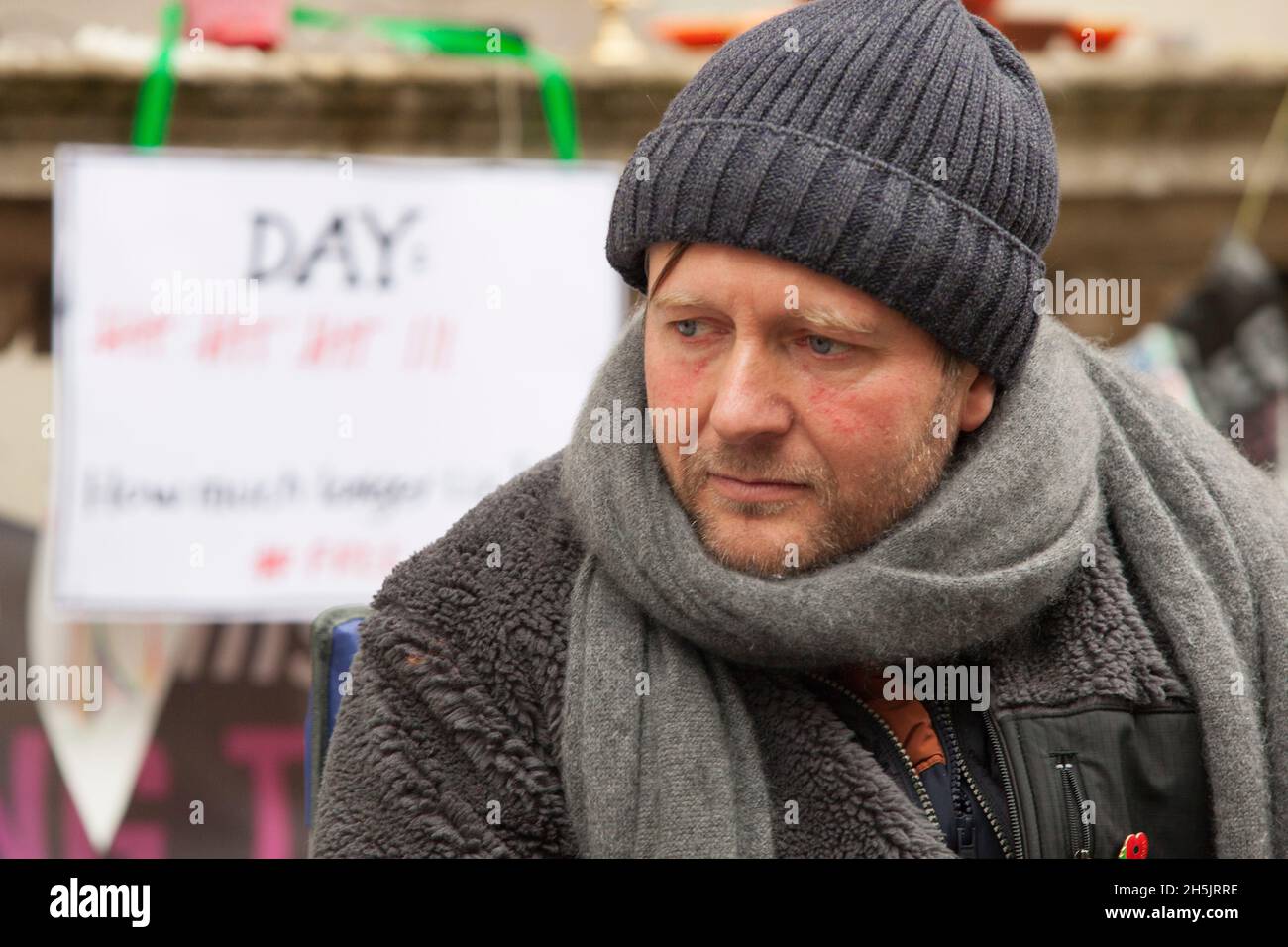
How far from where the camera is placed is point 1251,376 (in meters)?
3.62

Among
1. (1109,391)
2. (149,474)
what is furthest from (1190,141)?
(149,474)

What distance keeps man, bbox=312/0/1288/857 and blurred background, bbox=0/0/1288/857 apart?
5.10ft

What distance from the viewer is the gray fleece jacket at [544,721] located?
68.5 inches

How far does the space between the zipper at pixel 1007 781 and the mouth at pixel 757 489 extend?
0.34 meters

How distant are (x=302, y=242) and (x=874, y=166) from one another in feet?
6.25

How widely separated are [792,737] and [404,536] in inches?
68.0

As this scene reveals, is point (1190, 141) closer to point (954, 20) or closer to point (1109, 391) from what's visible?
point (1109, 391)

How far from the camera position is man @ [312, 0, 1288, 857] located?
1743 mm

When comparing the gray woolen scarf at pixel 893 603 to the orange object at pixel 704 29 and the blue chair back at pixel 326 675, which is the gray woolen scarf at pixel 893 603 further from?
the orange object at pixel 704 29
